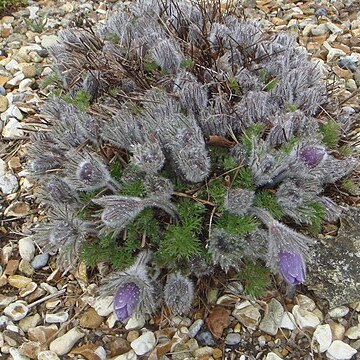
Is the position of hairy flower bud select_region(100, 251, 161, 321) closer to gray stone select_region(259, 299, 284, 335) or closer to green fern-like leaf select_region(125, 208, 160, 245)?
green fern-like leaf select_region(125, 208, 160, 245)

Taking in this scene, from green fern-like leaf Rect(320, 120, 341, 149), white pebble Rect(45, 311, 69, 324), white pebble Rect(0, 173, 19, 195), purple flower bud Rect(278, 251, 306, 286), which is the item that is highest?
green fern-like leaf Rect(320, 120, 341, 149)

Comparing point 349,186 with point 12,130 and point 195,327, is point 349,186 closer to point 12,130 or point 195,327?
point 195,327

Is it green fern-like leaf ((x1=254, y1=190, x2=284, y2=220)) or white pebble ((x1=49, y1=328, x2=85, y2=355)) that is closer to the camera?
green fern-like leaf ((x1=254, y1=190, x2=284, y2=220))

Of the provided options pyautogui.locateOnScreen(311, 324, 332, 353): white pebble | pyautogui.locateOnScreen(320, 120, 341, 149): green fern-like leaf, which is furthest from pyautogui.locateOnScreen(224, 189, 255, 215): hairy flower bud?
pyautogui.locateOnScreen(311, 324, 332, 353): white pebble

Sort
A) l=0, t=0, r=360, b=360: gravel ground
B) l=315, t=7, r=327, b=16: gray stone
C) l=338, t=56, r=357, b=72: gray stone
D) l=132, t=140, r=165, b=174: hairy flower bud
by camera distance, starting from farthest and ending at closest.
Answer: l=315, t=7, r=327, b=16: gray stone < l=338, t=56, r=357, b=72: gray stone < l=0, t=0, r=360, b=360: gravel ground < l=132, t=140, r=165, b=174: hairy flower bud

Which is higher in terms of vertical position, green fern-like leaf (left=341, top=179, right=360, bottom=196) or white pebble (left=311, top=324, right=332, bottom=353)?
green fern-like leaf (left=341, top=179, right=360, bottom=196)

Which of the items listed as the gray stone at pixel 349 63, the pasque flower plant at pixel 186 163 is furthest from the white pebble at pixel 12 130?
→ the gray stone at pixel 349 63

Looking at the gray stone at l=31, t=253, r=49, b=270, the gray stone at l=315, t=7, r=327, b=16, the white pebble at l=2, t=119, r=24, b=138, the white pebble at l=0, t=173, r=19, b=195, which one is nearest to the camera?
the gray stone at l=31, t=253, r=49, b=270
